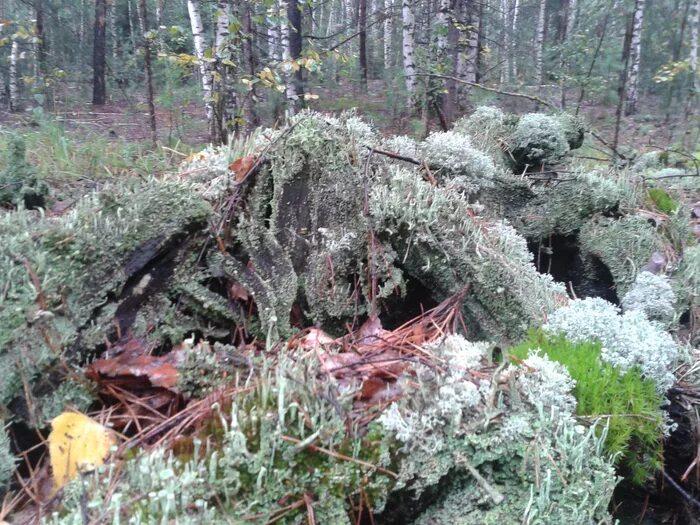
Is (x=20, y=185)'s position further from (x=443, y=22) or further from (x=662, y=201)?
(x=443, y=22)

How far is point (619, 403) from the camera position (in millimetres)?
2055

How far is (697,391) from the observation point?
2395 millimetres

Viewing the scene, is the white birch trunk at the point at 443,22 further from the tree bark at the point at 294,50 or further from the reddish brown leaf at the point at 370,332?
the reddish brown leaf at the point at 370,332

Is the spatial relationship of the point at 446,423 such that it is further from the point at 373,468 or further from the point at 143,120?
the point at 143,120

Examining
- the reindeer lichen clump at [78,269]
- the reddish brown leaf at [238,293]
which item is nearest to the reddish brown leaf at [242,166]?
the reindeer lichen clump at [78,269]

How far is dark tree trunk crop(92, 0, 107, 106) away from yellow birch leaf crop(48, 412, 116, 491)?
50.8ft

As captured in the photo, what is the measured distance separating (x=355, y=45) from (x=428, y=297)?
2749 cm

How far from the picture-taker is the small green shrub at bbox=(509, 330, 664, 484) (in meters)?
2.01

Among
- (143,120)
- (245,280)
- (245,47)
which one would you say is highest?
(245,47)

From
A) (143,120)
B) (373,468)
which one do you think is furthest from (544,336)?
(143,120)

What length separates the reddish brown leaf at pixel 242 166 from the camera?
3.15 metres

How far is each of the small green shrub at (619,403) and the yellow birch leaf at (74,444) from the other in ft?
5.03

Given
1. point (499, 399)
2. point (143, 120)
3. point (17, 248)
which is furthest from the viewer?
point (143, 120)

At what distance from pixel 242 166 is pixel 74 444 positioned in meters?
1.84
